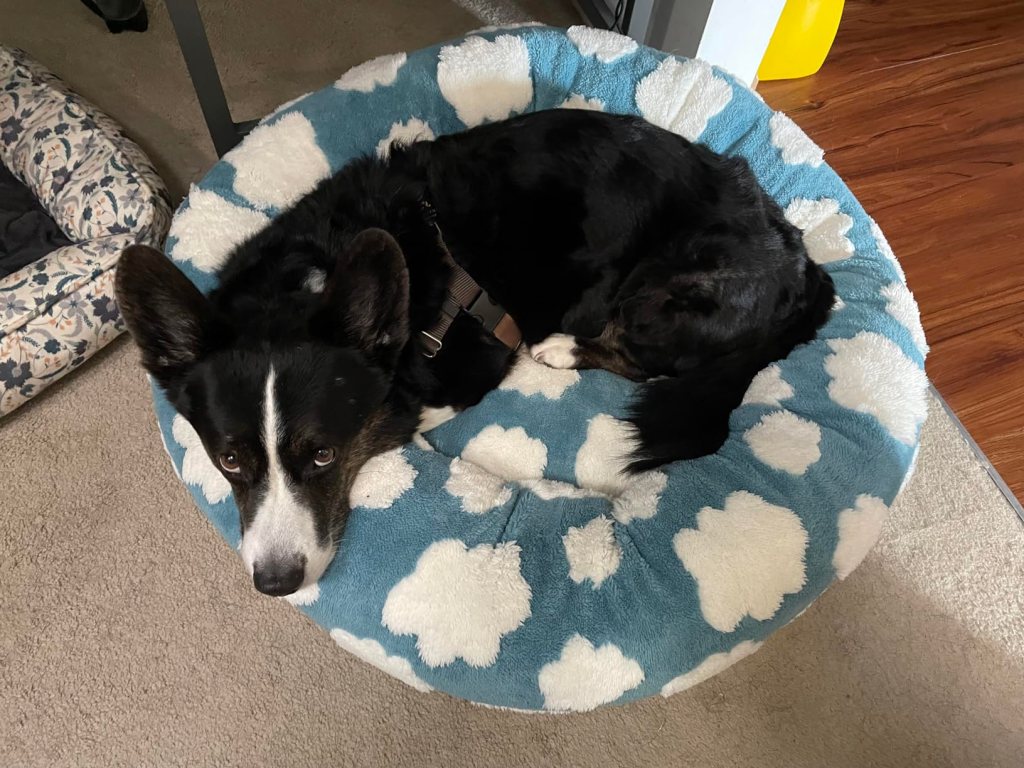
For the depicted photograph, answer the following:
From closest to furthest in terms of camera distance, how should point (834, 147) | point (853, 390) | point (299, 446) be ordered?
point (299, 446), point (853, 390), point (834, 147)

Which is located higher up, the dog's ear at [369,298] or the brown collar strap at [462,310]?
the dog's ear at [369,298]

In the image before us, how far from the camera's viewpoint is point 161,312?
56.6 inches

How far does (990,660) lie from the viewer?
6.45 ft

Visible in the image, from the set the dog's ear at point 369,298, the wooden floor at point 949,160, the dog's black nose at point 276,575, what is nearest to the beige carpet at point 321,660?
the wooden floor at point 949,160

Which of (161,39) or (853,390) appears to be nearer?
(853,390)

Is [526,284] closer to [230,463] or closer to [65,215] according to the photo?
[230,463]

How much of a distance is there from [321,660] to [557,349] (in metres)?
1.05

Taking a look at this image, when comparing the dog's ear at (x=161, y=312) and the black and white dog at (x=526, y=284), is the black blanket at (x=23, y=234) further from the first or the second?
the dog's ear at (x=161, y=312)

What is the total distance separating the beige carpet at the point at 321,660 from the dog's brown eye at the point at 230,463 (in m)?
0.59

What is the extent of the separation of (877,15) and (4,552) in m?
4.08

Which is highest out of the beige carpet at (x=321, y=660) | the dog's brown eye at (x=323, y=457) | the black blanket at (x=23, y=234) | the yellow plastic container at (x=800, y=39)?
the yellow plastic container at (x=800, y=39)

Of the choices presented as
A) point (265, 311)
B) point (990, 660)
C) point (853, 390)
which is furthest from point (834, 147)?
point (265, 311)

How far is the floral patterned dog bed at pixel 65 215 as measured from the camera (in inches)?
82.8

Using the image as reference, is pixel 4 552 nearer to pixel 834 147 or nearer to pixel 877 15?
pixel 834 147
